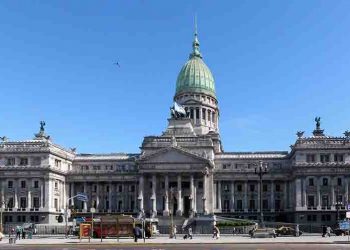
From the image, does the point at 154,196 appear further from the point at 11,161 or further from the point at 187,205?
the point at 11,161

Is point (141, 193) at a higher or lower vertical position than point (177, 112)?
lower

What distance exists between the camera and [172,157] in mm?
153625

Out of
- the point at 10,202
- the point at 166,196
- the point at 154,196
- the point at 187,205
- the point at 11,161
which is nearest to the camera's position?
the point at 166,196

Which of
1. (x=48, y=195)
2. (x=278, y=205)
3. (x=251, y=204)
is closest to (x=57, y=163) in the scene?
(x=48, y=195)

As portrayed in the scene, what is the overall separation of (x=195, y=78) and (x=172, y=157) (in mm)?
39951

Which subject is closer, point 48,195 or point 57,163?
point 48,195

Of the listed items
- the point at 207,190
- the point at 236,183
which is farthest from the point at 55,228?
the point at 236,183

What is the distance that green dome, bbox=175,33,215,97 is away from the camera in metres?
185

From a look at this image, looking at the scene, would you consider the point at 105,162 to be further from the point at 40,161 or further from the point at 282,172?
the point at 282,172

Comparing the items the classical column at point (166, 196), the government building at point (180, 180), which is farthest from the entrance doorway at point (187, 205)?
the classical column at point (166, 196)

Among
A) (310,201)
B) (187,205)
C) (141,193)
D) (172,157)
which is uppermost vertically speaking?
(172,157)

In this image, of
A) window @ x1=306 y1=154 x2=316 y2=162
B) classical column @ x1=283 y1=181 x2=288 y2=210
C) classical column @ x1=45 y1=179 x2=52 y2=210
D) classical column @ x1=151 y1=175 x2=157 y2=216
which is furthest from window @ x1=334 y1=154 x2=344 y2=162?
classical column @ x1=45 y1=179 x2=52 y2=210

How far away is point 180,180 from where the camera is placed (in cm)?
15275

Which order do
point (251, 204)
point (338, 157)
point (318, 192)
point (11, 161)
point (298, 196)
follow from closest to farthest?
point (298, 196) → point (318, 192) → point (338, 157) → point (11, 161) → point (251, 204)
